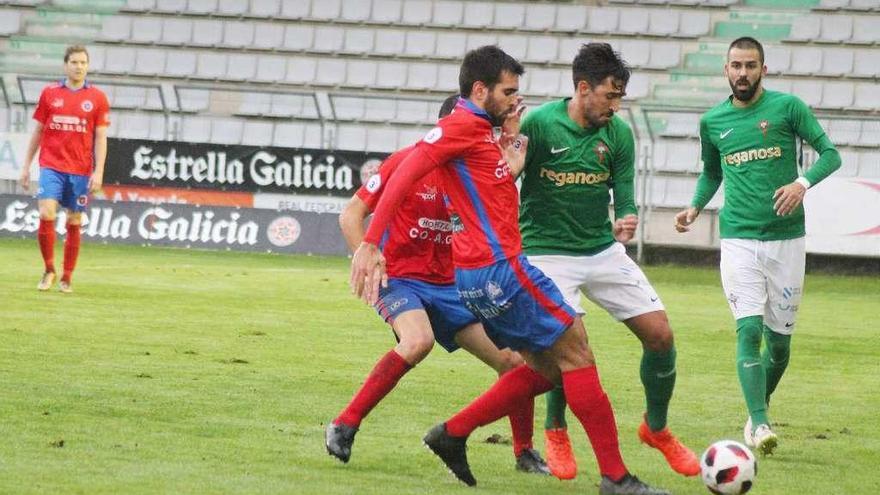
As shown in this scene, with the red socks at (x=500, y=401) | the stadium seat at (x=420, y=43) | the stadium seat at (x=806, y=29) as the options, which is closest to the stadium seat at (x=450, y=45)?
the stadium seat at (x=420, y=43)

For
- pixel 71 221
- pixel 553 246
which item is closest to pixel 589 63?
pixel 553 246

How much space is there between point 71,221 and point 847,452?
8.86 metres

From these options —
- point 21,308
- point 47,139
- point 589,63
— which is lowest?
point 21,308

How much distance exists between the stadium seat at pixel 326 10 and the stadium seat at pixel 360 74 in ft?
4.22

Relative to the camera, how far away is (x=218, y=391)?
8.69 metres

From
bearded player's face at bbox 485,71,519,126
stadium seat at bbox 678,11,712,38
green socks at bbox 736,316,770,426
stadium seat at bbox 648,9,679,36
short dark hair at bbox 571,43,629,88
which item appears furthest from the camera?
stadium seat at bbox 648,9,679,36

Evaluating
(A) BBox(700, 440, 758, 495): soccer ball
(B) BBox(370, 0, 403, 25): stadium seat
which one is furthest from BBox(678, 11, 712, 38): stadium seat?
(A) BBox(700, 440, 758, 495): soccer ball

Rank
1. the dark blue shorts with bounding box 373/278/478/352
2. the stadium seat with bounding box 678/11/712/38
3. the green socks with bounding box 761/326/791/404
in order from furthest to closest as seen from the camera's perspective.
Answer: the stadium seat with bounding box 678/11/712/38
the green socks with bounding box 761/326/791/404
the dark blue shorts with bounding box 373/278/478/352

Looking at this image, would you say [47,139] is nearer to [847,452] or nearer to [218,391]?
[218,391]

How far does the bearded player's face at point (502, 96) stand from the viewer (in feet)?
20.4

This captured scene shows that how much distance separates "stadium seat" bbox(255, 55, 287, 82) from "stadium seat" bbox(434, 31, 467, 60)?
8.40 feet

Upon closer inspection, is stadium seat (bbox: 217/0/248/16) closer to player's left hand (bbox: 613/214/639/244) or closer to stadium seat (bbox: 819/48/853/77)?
stadium seat (bbox: 819/48/853/77)

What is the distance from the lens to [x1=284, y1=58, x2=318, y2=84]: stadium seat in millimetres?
26031

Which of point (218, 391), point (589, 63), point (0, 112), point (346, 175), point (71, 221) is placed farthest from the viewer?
point (0, 112)
